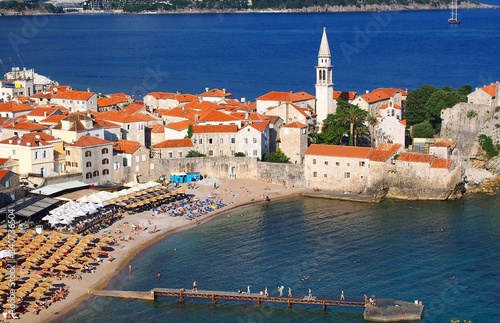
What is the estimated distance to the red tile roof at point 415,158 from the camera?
65.6 metres

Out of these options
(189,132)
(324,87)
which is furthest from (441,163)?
(189,132)

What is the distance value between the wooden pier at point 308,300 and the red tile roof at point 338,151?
25.3 meters

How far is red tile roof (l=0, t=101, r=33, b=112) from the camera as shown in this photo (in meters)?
79.1

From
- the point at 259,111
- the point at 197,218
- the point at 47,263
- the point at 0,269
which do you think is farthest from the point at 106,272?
the point at 259,111

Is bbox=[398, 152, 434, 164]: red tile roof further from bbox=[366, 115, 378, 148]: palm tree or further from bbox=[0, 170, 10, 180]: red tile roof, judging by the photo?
bbox=[0, 170, 10, 180]: red tile roof

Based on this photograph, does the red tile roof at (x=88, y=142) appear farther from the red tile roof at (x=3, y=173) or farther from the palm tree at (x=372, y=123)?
the palm tree at (x=372, y=123)

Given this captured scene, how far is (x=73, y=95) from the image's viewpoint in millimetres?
88500

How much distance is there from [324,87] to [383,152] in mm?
15817

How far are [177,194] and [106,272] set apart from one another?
16758 millimetres

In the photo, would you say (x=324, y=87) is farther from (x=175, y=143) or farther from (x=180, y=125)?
(x=175, y=143)

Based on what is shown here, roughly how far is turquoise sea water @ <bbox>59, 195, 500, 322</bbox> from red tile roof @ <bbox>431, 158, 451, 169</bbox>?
3.43 m

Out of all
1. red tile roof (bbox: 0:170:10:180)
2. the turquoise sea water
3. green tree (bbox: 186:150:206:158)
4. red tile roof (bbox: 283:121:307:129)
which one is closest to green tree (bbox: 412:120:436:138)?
red tile roof (bbox: 283:121:307:129)

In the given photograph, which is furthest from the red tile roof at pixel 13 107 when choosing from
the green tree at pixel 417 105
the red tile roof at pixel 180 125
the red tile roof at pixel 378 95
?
the green tree at pixel 417 105

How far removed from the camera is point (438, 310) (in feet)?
141
